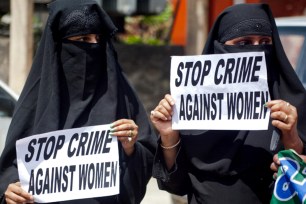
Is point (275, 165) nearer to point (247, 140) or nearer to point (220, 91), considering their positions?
point (247, 140)

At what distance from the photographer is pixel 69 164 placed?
3.17 meters

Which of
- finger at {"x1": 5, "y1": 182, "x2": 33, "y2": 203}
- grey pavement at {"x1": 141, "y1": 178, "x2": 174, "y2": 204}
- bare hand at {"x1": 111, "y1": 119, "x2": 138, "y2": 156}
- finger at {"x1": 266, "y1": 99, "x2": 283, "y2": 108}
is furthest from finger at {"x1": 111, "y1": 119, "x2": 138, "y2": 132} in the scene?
grey pavement at {"x1": 141, "y1": 178, "x2": 174, "y2": 204}

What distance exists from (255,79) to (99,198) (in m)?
0.78

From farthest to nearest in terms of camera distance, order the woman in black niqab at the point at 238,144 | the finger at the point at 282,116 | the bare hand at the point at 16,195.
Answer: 1. the bare hand at the point at 16,195
2. the woman in black niqab at the point at 238,144
3. the finger at the point at 282,116

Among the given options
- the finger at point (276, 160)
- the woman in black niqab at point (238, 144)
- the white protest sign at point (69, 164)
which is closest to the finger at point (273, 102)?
the woman in black niqab at point (238, 144)

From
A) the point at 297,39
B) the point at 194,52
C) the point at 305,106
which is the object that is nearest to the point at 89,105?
the point at 305,106

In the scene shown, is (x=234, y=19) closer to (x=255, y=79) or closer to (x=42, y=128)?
(x=255, y=79)

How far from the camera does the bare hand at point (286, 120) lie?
2834 millimetres

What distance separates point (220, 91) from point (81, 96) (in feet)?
1.84

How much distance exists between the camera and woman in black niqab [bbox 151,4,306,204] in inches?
116

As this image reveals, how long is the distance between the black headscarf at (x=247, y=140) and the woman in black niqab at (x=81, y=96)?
0.80 ft

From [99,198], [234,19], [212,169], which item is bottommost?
[99,198]

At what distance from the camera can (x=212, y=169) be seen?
9.71 ft

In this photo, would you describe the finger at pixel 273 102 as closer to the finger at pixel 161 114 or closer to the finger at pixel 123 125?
the finger at pixel 161 114
